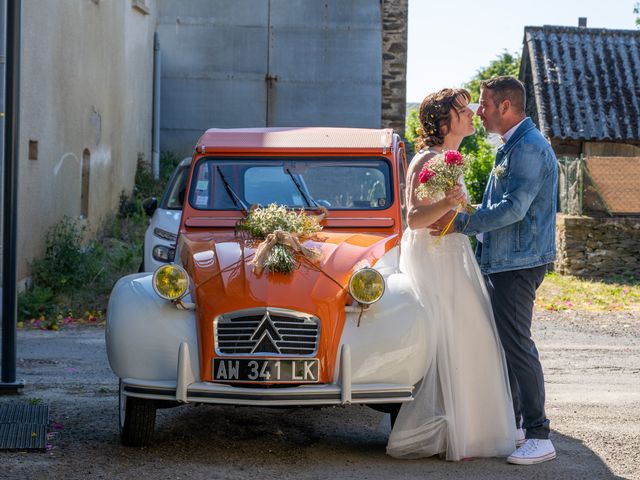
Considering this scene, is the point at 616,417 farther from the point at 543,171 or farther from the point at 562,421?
the point at 543,171

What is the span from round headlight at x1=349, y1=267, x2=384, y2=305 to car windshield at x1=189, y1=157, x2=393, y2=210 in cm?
155

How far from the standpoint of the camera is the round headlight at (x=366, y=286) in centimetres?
543

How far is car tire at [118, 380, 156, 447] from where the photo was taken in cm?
562

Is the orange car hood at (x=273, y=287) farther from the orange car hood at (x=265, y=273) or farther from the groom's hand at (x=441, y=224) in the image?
the groom's hand at (x=441, y=224)

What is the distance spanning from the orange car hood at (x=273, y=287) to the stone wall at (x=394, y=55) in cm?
1512

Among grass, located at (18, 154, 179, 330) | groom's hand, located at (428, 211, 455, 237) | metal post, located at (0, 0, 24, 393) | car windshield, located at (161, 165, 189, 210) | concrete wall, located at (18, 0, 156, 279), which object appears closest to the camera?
groom's hand, located at (428, 211, 455, 237)

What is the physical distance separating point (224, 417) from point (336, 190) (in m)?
1.76

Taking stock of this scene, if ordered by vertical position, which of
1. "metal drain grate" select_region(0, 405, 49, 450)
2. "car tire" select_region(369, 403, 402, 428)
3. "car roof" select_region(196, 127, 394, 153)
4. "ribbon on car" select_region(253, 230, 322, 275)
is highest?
"car roof" select_region(196, 127, 394, 153)

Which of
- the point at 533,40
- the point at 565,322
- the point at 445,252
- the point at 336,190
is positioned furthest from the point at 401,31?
the point at 445,252

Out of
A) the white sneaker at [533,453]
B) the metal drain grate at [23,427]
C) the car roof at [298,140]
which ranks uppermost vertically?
the car roof at [298,140]

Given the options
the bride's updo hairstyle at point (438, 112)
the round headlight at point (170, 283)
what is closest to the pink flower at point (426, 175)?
the bride's updo hairstyle at point (438, 112)

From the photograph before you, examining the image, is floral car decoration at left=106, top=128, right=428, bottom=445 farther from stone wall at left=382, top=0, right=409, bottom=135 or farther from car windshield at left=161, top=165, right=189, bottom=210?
stone wall at left=382, top=0, right=409, bottom=135

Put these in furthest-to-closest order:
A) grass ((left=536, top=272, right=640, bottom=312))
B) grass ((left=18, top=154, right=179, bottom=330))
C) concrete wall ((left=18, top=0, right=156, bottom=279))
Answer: grass ((left=536, top=272, right=640, bottom=312)), concrete wall ((left=18, top=0, right=156, bottom=279)), grass ((left=18, top=154, right=179, bottom=330))

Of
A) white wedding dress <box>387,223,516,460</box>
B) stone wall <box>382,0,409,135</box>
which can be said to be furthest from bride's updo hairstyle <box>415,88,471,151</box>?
stone wall <box>382,0,409,135</box>
